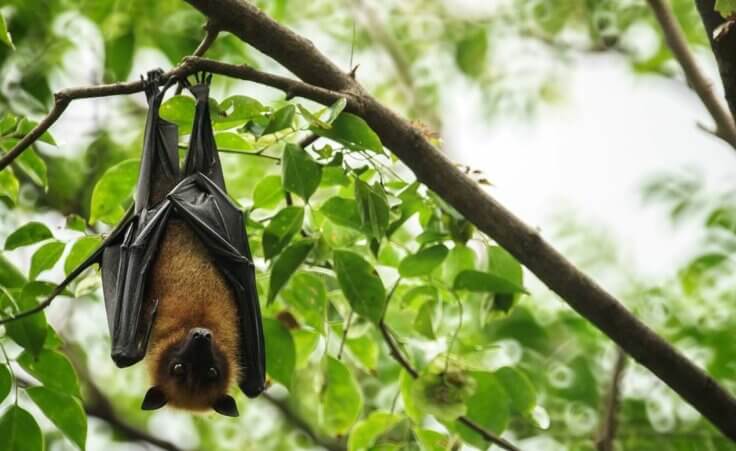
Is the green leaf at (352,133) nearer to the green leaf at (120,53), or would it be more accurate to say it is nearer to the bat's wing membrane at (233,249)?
the bat's wing membrane at (233,249)

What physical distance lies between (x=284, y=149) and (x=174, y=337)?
153cm

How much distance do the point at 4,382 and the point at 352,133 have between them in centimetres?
188

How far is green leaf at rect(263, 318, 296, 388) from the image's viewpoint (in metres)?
4.73

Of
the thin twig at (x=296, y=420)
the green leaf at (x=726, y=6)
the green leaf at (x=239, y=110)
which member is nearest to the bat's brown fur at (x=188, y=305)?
the green leaf at (x=239, y=110)

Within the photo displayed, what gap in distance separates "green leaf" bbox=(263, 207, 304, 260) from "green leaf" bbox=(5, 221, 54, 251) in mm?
1062

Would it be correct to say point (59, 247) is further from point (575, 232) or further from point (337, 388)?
point (575, 232)

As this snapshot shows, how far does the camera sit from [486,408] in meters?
4.82

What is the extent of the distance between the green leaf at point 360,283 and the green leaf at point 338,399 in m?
0.51

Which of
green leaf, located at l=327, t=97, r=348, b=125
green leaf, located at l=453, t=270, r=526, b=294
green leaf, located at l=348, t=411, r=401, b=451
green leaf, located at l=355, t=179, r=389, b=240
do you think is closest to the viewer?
green leaf, located at l=327, t=97, r=348, b=125

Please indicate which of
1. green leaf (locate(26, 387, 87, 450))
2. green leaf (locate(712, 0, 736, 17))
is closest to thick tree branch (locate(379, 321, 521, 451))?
green leaf (locate(26, 387, 87, 450))

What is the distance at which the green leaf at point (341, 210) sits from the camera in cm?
434

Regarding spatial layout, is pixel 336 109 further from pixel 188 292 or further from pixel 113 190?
pixel 188 292

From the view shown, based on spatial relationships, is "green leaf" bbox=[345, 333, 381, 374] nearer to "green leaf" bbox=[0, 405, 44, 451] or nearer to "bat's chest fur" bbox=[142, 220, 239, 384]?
"bat's chest fur" bbox=[142, 220, 239, 384]

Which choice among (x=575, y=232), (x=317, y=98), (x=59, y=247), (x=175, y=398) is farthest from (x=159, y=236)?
(x=575, y=232)
